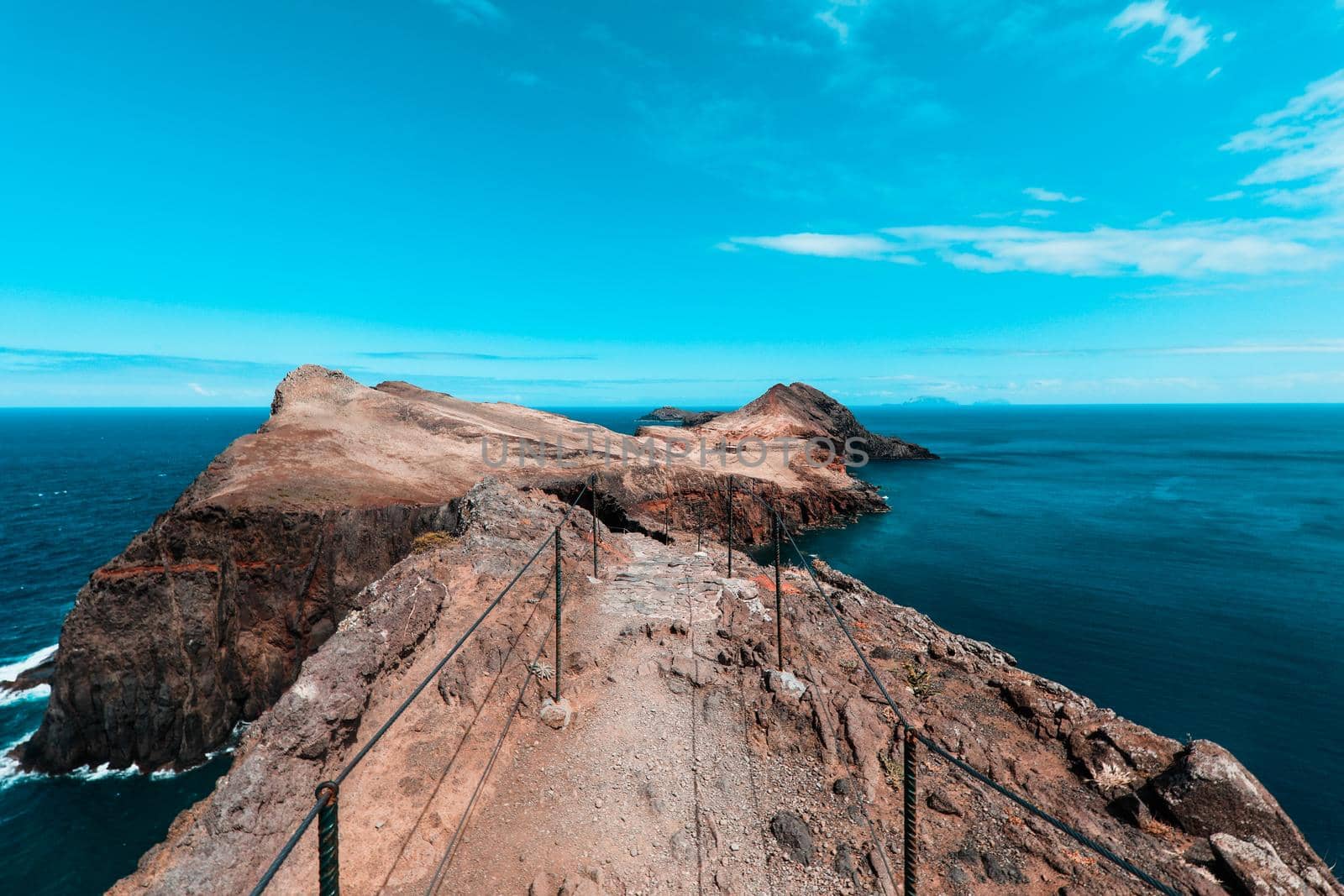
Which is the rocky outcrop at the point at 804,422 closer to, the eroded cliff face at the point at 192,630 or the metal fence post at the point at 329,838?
the eroded cliff face at the point at 192,630

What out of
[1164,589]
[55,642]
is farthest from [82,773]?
[1164,589]

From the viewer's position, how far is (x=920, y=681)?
18359 millimetres

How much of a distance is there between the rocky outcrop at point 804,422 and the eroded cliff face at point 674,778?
243 feet

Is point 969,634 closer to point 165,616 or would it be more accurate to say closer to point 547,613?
point 547,613

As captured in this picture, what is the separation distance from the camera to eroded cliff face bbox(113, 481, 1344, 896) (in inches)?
386

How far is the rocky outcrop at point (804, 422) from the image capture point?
306 feet

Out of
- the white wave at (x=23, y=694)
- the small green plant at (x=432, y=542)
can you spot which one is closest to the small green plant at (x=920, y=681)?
the small green plant at (x=432, y=542)

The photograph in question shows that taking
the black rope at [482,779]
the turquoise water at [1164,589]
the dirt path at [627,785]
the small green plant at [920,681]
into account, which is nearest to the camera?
the black rope at [482,779]

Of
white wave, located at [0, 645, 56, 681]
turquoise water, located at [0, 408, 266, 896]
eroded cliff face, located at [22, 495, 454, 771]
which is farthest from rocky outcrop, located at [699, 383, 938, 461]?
white wave, located at [0, 645, 56, 681]

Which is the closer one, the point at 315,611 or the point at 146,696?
the point at 146,696

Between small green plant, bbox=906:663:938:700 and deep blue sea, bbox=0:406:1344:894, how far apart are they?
1174cm

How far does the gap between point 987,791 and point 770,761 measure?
4577 mm

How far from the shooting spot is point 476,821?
10.5 meters

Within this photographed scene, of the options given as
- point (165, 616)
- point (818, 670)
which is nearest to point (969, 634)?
point (818, 670)
